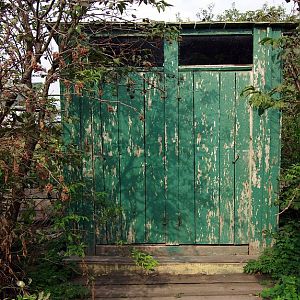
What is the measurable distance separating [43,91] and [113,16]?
0.91 m

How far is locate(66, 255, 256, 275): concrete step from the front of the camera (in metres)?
4.16

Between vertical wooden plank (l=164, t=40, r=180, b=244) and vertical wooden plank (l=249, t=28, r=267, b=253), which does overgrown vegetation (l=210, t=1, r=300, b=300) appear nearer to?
vertical wooden plank (l=249, t=28, r=267, b=253)

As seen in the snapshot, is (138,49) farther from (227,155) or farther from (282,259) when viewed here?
(282,259)

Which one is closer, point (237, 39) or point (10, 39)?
point (10, 39)

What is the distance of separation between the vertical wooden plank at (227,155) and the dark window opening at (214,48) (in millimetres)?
190

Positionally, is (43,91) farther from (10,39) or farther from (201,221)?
(201,221)

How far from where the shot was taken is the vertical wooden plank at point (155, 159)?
14.0 ft

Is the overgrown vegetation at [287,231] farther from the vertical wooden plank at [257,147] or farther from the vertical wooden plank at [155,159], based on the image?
the vertical wooden plank at [155,159]

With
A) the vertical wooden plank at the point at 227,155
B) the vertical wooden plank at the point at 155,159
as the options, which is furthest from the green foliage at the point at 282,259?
the vertical wooden plank at the point at 155,159

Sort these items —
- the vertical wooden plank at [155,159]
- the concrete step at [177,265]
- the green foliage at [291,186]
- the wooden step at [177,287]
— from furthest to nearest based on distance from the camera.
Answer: the vertical wooden plank at [155,159] < the concrete step at [177,265] < the green foliage at [291,186] < the wooden step at [177,287]

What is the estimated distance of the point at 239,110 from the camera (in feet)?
14.0

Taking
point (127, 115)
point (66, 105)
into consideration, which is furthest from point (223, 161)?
point (66, 105)

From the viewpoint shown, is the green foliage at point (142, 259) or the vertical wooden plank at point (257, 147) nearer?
the green foliage at point (142, 259)

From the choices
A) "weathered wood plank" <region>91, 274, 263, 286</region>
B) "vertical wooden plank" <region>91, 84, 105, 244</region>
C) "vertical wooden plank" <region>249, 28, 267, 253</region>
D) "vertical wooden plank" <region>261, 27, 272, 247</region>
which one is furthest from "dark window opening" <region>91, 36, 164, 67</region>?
"weathered wood plank" <region>91, 274, 263, 286</region>
